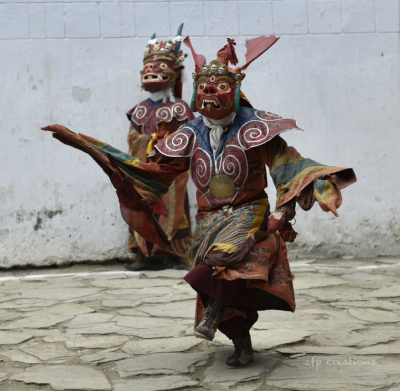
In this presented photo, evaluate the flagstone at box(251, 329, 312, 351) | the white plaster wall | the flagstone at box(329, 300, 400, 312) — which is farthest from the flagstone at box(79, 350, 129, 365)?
the white plaster wall

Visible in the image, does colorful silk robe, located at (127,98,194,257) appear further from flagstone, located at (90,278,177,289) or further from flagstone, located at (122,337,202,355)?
flagstone, located at (122,337,202,355)

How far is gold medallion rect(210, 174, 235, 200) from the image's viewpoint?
319 centimetres

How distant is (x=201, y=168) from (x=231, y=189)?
199 mm

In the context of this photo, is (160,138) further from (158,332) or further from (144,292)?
(158,332)

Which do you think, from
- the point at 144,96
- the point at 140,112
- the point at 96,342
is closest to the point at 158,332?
the point at 96,342

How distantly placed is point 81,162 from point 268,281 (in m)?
3.92

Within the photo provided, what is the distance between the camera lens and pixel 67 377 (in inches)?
118

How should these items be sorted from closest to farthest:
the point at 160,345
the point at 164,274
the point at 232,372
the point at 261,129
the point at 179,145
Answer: the point at 232,372, the point at 261,129, the point at 179,145, the point at 160,345, the point at 164,274

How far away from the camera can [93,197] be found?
21.6 ft

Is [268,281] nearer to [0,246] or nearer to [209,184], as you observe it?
[209,184]

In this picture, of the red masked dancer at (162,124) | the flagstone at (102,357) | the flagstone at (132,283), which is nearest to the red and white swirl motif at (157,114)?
the red masked dancer at (162,124)

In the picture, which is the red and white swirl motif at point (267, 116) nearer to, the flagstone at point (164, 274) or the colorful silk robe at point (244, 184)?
the colorful silk robe at point (244, 184)

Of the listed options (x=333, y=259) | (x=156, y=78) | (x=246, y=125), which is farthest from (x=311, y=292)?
(x=156, y=78)

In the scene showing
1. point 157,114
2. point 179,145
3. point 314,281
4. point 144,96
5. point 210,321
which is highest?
point 144,96
